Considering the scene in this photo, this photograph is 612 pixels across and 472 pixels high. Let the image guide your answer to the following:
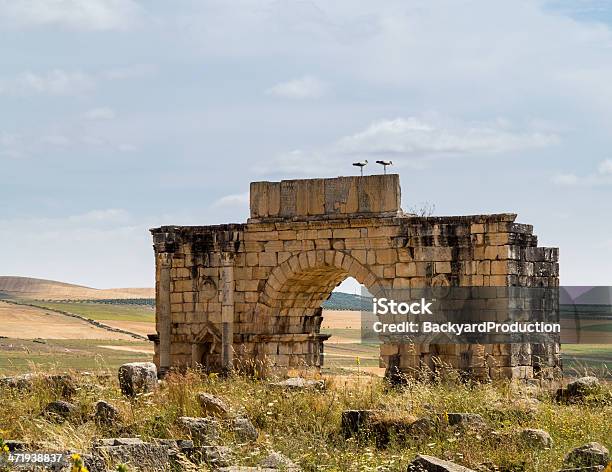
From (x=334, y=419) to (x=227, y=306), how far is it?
8.07 m

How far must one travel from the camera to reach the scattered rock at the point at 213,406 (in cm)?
1680

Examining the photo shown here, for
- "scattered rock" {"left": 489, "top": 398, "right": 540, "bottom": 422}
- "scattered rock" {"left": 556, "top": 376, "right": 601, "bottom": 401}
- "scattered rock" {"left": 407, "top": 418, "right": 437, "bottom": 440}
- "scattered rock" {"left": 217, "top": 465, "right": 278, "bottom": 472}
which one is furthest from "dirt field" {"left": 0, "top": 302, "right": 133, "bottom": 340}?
"scattered rock" {"left": 217, "top": 465, "right": 278, "bottom": 472}

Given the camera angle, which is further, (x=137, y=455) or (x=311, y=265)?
(x=311, y=265)

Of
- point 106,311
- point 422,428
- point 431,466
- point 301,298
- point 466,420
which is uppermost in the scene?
point 106,311

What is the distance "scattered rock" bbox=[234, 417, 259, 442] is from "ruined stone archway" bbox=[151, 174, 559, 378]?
7.38 meters

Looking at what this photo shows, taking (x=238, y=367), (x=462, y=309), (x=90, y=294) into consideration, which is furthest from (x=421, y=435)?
(x=90, y=294)

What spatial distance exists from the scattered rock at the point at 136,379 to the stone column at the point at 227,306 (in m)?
5.56

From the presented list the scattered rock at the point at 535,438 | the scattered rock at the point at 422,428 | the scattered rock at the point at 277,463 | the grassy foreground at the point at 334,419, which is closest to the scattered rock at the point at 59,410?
the grassy foreground at the point at 334,419

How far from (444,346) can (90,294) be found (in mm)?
98742

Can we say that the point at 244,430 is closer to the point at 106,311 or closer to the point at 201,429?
the point at 201,429

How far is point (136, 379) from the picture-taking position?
19.0m

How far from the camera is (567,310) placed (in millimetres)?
25359

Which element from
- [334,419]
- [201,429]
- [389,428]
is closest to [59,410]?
[201,429]

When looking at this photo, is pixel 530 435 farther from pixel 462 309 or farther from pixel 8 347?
pixel 8 347
